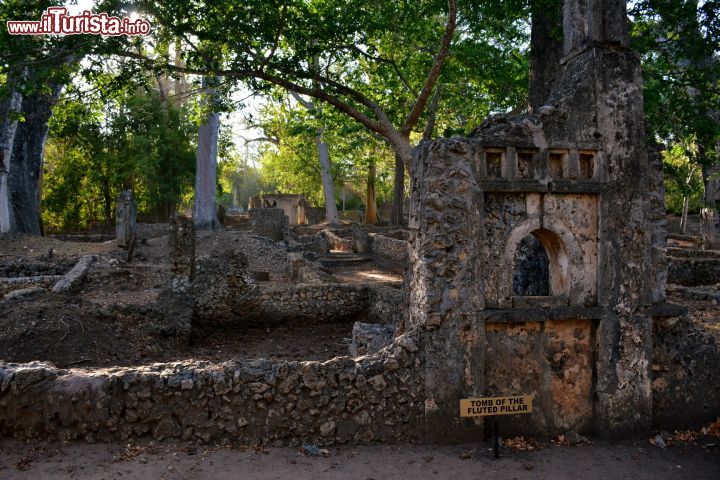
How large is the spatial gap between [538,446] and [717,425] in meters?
2.27

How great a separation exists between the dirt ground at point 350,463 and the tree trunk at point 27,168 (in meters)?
19.3

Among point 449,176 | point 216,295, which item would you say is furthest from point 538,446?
point 216,295

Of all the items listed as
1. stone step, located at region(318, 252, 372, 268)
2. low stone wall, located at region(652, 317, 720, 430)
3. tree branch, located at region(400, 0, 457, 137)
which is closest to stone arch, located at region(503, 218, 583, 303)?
low stone wall, located at region(652, 317, 720, 430)

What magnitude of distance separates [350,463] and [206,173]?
22.3 metres

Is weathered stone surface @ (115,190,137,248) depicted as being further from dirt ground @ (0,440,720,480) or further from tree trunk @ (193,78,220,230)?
dirt ground @ (0,440,720,480)

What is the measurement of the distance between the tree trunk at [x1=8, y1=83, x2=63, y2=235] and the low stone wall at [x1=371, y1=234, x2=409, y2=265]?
565 inches

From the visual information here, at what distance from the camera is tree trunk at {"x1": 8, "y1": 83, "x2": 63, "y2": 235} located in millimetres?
21328

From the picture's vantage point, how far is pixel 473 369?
Answer: 599cm

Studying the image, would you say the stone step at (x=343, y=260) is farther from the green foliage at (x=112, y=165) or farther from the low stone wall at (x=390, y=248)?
the green foliage at (x=112, y=165)

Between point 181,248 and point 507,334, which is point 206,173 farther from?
point 507,334

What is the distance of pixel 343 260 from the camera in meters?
22.8

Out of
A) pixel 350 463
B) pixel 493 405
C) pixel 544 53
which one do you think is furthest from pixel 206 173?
pixel 493 405

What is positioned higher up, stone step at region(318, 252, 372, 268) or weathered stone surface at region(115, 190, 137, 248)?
weathered stone surface at region(115, 190, 137, 248)

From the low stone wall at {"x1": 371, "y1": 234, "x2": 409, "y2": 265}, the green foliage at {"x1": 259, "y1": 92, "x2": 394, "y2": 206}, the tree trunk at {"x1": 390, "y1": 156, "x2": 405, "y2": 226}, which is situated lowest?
the low stone wall at {"x1": 371, "y1": 234, "x2": 409, "y2": 265}
